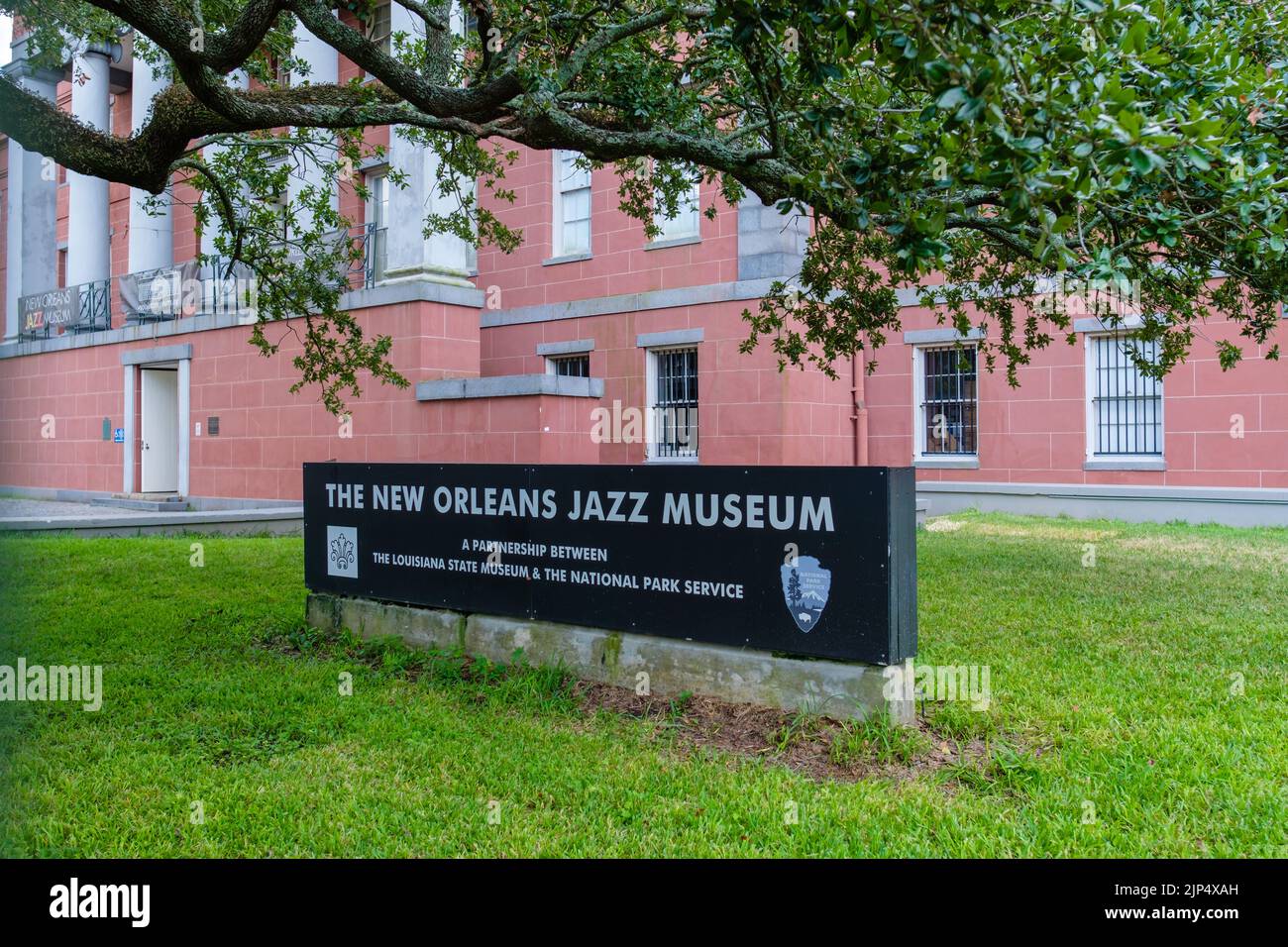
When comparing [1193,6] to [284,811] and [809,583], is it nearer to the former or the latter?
[809,583]

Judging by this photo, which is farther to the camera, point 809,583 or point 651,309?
point 651,309

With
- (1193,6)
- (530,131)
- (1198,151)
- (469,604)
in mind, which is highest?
(1193,6)

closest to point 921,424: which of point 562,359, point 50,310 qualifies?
point 562,359

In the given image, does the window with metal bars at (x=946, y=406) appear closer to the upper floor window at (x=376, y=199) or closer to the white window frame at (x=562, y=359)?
the white window frame at (x=562, y=359)

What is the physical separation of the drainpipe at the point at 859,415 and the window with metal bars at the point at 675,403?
2698 mm

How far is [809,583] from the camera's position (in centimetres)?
552

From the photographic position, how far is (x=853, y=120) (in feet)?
18.4

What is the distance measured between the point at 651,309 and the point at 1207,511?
9215 mm

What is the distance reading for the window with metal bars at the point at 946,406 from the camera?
17.2 metres

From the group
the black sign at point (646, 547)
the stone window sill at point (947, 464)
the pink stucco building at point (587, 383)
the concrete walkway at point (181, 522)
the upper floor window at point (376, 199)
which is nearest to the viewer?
the black sign at point (646, 547)

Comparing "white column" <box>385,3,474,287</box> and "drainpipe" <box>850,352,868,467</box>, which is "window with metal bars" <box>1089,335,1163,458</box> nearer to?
"drainpipe" <box>850,352,868,467</box>

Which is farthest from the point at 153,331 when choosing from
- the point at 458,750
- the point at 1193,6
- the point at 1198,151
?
the point at 1198,151

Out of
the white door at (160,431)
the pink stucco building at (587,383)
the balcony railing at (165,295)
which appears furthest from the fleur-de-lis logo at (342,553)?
the white door at (160,431)

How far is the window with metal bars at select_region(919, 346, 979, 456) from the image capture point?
17188 mm
